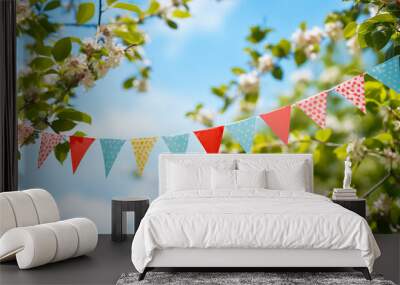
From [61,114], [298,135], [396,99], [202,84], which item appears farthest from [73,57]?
[396,99]

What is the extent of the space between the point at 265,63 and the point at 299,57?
34cm

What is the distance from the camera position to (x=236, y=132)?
552 cm

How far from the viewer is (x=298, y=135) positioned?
19.1 ft

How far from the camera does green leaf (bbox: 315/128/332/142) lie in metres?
5.78

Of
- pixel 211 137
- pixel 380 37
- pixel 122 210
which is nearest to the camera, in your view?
pixel 122 210

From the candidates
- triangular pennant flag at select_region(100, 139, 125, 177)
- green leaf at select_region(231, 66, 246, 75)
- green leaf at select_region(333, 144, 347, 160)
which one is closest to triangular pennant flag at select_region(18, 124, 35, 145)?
triangular pennant flag at select_region(100, 139, 125, 177)

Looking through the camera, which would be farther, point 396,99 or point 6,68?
point 396,99

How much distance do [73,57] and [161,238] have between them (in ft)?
9.06

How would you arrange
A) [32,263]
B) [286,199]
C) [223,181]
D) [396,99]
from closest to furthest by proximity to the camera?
[32,263] < [286,199] < [223,181] < [396,99]

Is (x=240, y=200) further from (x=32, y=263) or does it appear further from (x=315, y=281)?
(x=32, y=263)

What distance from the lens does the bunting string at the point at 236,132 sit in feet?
16.9

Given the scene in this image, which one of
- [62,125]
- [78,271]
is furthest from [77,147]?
[78,271]

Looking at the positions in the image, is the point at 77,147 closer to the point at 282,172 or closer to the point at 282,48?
the point at 282,172

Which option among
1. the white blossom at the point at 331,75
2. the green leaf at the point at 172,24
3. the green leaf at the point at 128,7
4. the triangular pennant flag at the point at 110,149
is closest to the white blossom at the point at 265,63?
the white blossom at the point at 331,75
